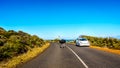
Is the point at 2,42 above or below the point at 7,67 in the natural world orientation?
above

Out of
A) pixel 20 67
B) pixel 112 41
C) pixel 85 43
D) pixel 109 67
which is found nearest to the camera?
pixel 109 67

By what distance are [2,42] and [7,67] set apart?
9192 mm

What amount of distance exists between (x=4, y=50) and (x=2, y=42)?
3051 millimetres

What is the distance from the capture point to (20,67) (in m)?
12.5

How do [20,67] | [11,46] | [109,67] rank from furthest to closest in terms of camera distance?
[11,46], [20,67], [109,67]

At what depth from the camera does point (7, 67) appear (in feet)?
42.1

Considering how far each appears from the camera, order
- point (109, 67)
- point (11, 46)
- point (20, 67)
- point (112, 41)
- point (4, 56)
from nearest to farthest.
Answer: point (109, 67) → point (20, 67) → point (4, 56) → point (11, 46) → point (112, 41)

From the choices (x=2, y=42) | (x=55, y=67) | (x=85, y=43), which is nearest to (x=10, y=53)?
(x=2, y=42)

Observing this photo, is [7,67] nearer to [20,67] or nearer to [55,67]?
[20,67]

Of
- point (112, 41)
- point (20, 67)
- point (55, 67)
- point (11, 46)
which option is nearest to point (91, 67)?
point (55, 67)

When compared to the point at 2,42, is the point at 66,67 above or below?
below

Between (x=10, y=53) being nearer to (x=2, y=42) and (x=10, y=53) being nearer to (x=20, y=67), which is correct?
(x=2, y=42)

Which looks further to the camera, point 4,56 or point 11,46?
point 11,46

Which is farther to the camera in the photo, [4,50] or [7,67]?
[4,50]
